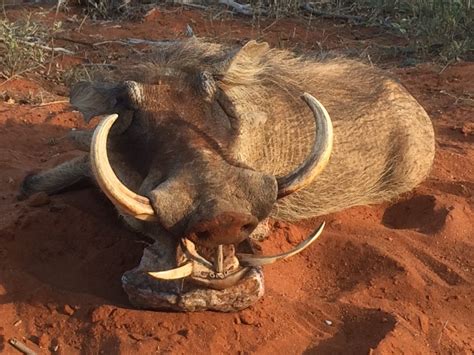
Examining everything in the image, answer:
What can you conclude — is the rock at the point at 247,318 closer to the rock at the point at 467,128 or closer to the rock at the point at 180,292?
the rock at the point at 180,292

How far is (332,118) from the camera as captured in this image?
419 centimetres

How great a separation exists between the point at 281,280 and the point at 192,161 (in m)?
0.83

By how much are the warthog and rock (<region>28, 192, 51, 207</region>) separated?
223mm

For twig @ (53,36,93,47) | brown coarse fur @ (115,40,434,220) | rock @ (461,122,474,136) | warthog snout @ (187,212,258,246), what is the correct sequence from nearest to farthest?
warthog snout @ (187,212,258,246) → brown coarse fur @ (115,40,434,220) → rock @ (461,122,474,136) → twig @ (53,36,93,47)

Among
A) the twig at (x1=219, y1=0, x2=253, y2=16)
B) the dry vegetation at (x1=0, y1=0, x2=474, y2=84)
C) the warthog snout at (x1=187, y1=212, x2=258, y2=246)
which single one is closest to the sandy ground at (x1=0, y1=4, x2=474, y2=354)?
the warthog snout at (x1=187, y1=212, x2=258, y2=246)

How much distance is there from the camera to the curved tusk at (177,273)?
2.66 metres

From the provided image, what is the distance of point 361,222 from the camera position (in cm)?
417

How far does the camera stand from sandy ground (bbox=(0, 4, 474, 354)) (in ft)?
9.57

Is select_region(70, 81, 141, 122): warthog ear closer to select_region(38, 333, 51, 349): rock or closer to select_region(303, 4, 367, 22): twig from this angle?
select_region(38, 333, 51, 349): rock

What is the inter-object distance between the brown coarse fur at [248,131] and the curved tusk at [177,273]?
0.16 meters

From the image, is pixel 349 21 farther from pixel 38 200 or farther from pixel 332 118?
pixel 38 200

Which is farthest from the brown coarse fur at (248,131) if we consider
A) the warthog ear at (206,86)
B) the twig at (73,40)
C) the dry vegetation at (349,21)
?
the twig at (73,40)

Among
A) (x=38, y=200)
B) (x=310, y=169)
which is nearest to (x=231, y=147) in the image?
(x=310, y=169)

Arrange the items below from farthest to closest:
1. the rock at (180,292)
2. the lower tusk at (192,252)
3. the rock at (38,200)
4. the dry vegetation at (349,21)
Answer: the dry vegetation at (349,21), the rock at (38,200), the rock at (180,292), the lower tusk at (192,252)
